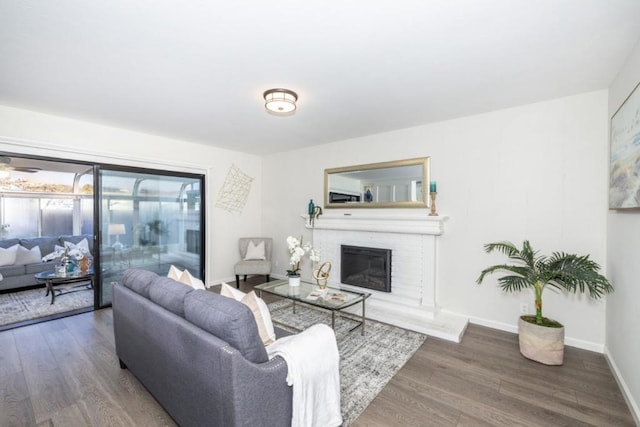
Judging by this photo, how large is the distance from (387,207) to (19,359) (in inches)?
167

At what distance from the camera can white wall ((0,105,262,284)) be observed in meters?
3.21

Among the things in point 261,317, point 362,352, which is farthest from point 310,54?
point 362,352

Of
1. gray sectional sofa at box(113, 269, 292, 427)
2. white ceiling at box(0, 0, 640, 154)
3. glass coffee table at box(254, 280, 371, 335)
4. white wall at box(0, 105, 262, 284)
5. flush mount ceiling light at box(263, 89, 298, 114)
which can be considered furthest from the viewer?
white wall at box(0, 105, 262, 284)

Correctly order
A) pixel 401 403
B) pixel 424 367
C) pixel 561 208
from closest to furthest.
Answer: pixel 401 403 → pixel 424 367 → pixel 561 208

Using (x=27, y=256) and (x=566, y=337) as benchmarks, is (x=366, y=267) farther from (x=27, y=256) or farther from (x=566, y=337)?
(x=27, y=256)

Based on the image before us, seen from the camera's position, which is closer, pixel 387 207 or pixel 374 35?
pixel 374 35

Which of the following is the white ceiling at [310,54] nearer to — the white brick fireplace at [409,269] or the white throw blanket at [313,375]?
the white brick fireplace at [409,269]

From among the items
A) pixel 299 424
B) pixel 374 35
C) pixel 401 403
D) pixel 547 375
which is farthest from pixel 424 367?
pixel 374 35

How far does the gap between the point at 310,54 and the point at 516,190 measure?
264 cm

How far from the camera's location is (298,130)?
400 cm

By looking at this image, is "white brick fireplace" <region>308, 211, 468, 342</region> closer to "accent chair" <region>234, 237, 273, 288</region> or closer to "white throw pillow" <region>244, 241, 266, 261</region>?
"accent chair" <region>234, 237, 273, 288</region>

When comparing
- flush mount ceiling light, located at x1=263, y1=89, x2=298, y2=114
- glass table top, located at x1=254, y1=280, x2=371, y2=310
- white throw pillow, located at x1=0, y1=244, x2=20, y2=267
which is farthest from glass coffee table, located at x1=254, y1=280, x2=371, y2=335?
white throw pillow, located at x1=0, y1=244, x2=20, y2=267

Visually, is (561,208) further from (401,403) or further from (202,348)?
(202,348)

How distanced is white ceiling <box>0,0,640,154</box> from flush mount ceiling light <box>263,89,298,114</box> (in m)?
0.10
